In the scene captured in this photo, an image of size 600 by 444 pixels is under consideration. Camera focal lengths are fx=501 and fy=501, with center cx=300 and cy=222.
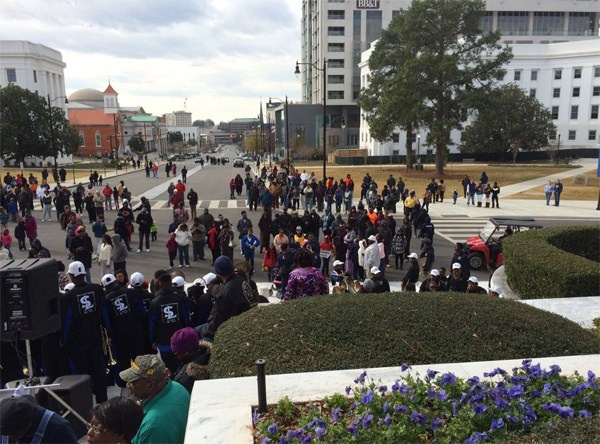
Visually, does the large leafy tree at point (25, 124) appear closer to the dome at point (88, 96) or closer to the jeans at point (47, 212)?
A: the jeans at point (47, 212)

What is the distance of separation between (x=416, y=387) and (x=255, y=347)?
6.01 ft

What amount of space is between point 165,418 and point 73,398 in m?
2.35

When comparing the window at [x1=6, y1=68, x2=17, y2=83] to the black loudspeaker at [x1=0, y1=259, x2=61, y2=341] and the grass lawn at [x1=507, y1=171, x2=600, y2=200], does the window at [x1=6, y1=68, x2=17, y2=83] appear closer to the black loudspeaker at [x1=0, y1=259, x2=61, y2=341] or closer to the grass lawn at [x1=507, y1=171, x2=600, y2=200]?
the grass lawn at [x1=507, y1=171, x2=600, y2=200]

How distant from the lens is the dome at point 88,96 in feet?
456

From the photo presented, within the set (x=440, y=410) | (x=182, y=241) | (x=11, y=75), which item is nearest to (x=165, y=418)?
(x=440, y=410)

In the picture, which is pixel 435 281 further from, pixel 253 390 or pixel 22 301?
pixel 22 301

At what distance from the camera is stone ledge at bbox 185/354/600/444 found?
3715 millimetres

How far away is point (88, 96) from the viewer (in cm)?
13962

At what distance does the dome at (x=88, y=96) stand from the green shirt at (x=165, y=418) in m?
150

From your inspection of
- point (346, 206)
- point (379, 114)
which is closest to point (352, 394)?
point (346, 206)

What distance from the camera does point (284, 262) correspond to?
1142cm

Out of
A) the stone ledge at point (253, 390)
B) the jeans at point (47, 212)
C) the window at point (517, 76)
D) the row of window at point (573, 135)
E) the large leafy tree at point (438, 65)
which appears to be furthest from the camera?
the window at point (517, 76)

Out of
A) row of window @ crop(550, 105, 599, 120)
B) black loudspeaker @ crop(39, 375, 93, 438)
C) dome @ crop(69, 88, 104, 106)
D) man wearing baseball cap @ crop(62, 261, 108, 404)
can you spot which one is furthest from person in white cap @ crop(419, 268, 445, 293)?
Answer: dome @ crop(69, 88, 104, 106)

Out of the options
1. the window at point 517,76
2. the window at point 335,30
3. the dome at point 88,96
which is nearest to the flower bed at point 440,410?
the window at point 517,76
